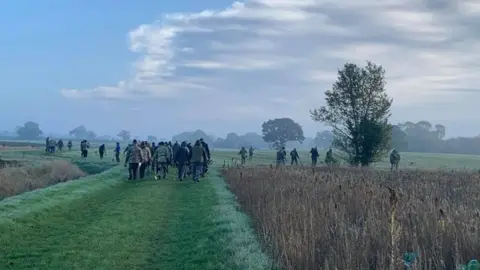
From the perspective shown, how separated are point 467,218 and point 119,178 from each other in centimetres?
2513

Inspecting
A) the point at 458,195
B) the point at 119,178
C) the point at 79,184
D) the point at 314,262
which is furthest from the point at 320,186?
the point at 119,178

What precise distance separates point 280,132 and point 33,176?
501 feet

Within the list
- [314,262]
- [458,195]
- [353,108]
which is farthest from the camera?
[353,108]

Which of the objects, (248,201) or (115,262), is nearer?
(115,262)

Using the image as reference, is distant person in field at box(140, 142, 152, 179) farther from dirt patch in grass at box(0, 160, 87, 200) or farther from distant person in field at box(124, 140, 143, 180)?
dirt patch in grass at box(0, 160, 87, 200)

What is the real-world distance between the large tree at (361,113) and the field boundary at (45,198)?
2939 centimetres

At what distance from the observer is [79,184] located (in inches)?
1097

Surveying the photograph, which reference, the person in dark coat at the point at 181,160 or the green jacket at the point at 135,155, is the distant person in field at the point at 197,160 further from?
the green jacket at the point at 135,155

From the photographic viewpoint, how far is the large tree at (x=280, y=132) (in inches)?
7442

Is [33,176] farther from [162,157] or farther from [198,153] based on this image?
[198,153]

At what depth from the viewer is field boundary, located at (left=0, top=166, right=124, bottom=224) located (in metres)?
17.7

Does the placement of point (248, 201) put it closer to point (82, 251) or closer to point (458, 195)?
point (458, 195)

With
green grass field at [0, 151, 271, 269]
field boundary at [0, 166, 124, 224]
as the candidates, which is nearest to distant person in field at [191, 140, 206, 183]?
field boundary at [0, 166, 124, 224]

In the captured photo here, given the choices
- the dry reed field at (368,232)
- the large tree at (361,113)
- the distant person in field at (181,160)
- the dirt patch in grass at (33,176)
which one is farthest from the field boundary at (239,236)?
the large tree at (361,113)
